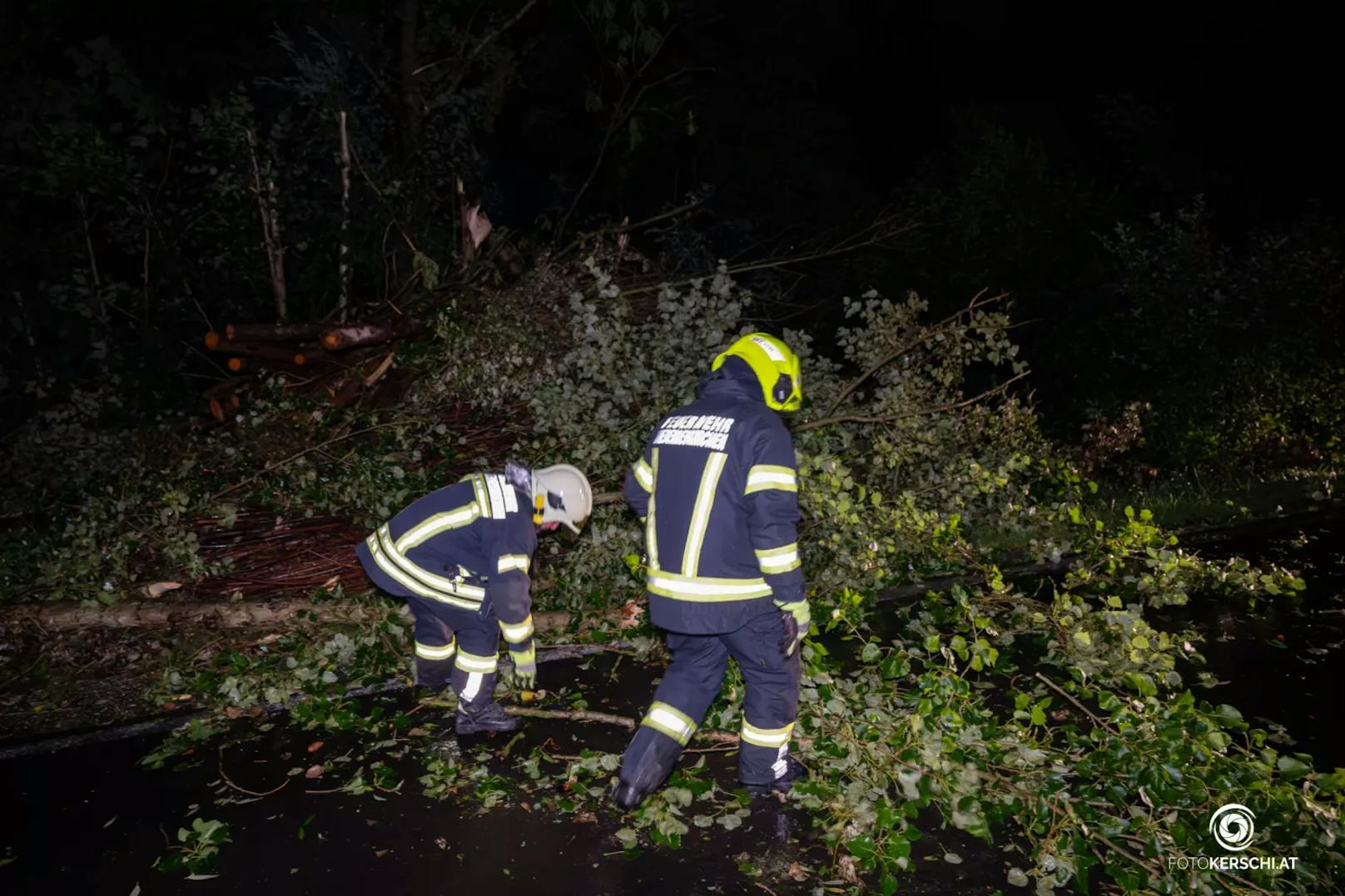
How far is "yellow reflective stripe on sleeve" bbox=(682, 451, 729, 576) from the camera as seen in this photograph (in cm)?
375

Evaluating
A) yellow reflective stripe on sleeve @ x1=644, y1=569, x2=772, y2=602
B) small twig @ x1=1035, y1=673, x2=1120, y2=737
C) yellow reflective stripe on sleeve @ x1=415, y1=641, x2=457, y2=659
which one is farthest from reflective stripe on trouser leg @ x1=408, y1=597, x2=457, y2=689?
small twig @ x1=1035, y1=673, x2=1120, y2=737

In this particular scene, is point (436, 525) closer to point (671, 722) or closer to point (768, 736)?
point (671, 722)

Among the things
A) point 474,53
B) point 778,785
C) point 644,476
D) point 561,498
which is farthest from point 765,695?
point 474,53

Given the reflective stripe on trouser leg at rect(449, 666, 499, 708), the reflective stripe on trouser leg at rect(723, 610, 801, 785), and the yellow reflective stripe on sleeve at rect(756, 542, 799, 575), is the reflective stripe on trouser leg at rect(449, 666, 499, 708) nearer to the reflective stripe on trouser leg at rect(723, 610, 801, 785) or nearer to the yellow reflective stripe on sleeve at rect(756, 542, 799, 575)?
the reflective stripe on trouser leg at rect(723, 610, 801, 785)

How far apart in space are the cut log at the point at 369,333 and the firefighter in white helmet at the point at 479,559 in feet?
16.3

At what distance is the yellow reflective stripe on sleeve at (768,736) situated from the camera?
12.9 ft

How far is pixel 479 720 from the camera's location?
4605mm

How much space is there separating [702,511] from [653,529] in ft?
1.00

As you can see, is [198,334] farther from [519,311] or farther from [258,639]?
[258,639]

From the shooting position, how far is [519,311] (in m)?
8.78

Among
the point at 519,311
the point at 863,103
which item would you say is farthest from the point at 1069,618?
the point at 863,103

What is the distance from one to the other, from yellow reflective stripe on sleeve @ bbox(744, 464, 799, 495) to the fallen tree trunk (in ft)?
8.18

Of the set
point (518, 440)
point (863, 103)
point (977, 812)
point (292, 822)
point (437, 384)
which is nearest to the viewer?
point (977, 812)

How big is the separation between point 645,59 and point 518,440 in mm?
6515
